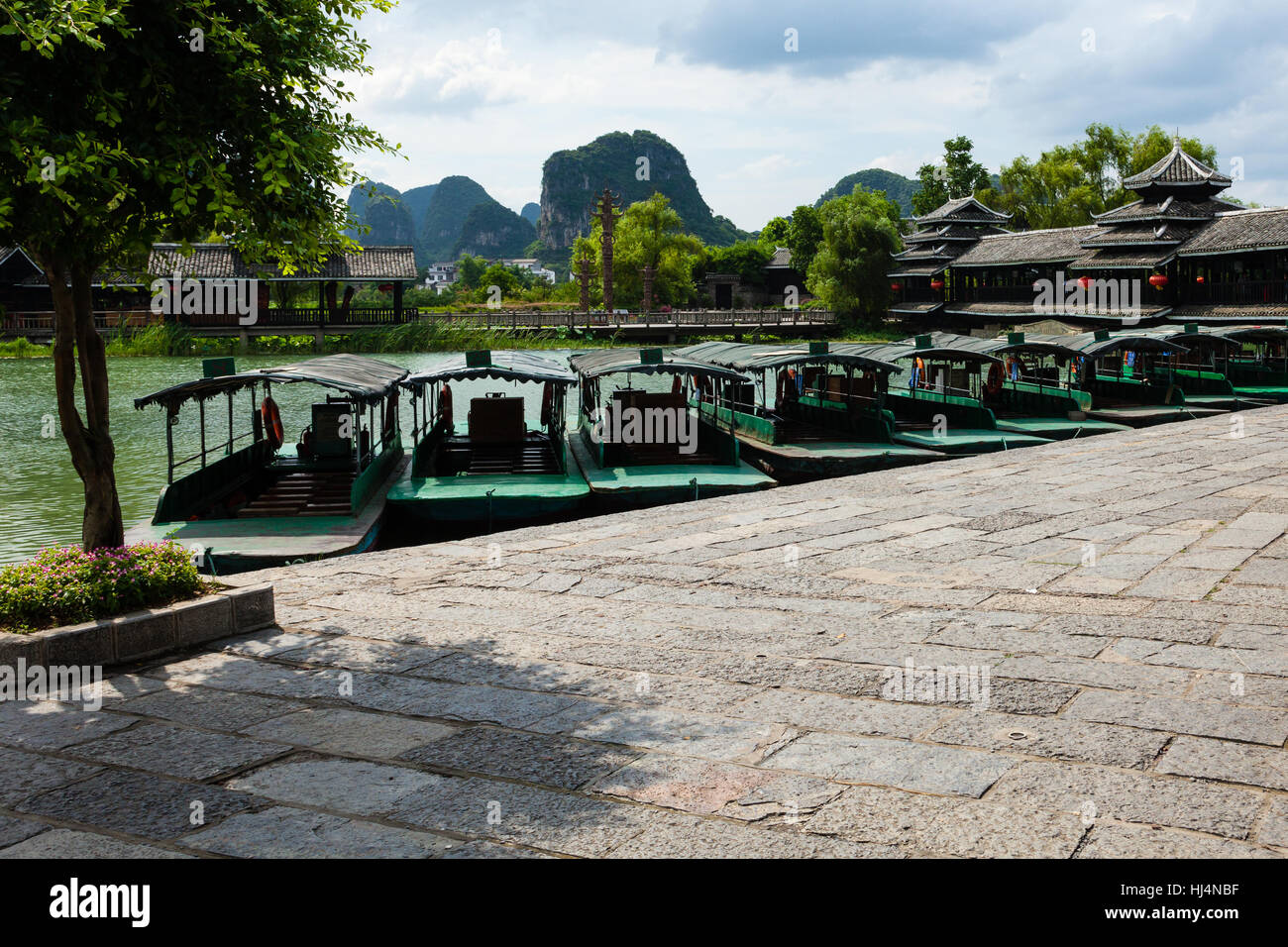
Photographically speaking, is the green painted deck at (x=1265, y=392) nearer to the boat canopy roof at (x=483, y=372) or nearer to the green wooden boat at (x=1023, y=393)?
the green wooden boat at (x=1023, y=393)

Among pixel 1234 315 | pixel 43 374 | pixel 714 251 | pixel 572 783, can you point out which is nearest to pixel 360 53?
pixel 572 783

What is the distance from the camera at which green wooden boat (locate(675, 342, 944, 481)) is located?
1571 cm

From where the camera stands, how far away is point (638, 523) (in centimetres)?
1081

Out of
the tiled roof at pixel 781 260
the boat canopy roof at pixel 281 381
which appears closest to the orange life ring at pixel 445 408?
the boat canopy roof at pixel 281 381

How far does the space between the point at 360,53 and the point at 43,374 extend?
1491 inches

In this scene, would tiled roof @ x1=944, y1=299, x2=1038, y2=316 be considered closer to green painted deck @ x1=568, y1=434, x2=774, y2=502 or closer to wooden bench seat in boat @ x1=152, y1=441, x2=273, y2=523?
green painted deck @ x1=568, y1=434, x2=774, y2=502

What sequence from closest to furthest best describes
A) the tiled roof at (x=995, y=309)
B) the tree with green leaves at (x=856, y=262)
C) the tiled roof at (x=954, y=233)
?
the tiled roof at (x=995, y=309) → the tiled roof at (x=954, y=233) → the tree with green leaves at (x=856, y=262)

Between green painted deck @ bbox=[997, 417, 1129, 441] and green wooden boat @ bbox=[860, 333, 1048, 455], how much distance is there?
134 mm

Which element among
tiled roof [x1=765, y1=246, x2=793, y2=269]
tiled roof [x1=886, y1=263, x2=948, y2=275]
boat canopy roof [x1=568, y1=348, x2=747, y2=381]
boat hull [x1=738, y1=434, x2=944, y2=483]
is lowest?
boat hull [x1=738, y1=434, x2=944, y2=483]

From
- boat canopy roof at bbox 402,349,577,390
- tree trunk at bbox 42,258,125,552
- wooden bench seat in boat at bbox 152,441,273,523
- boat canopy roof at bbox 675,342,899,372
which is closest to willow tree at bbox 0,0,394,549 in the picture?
tree trunk at bbox 42,258,125,552

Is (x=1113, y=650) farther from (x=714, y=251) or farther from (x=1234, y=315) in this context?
(x=714, y=251)

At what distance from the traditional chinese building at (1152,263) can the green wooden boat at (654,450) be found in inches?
976

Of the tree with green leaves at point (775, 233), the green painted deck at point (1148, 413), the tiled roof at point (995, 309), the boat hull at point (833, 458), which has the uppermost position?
the tree with green leaves at point (775, 233)

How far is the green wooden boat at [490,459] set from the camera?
12.5 meters
